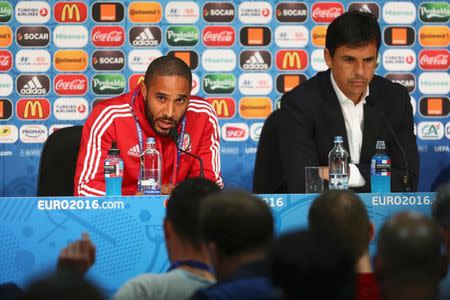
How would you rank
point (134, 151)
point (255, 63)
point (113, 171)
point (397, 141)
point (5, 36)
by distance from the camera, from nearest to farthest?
1. point (113, 171)
2. point (397, 141)
3. point (134, 151)
4. point (5, 36)
5. point (255, 63)

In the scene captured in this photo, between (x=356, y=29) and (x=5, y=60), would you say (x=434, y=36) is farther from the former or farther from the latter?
(x=5, y=60)

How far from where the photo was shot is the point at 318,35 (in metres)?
6.71

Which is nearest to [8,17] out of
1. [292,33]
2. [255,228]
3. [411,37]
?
[292,33]

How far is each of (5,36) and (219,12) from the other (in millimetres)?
1543

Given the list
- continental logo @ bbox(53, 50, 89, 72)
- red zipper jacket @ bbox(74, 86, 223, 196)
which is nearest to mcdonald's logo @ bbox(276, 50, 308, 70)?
continental logo @ bbox(53, 50, 89, 72)

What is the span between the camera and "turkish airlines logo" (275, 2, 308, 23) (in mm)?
6711

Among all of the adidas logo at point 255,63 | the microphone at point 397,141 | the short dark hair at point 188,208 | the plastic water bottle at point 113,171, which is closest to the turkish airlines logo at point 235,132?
the adidas logo at point 255,63

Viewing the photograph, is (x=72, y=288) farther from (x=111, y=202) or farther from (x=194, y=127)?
(x=194, y=127)

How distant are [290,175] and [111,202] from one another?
4.42ft

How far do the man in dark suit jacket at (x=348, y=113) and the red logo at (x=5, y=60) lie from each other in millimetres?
2251

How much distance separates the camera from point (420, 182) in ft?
22.2

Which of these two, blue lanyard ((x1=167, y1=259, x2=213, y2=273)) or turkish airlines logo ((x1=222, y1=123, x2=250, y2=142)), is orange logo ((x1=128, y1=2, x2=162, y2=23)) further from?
blue lanyard ((x1=167, y1=259, x2=213, y2=273))

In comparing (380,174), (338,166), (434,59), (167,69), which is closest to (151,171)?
(167,69)

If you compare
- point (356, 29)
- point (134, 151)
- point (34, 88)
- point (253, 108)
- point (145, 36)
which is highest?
point (145, 36)
